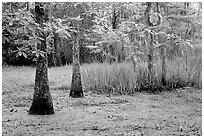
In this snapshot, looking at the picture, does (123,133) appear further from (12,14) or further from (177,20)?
(177,20)

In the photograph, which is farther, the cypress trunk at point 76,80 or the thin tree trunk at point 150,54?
the thin tree trunk at point 150,54

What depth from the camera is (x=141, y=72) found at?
845 centimetres

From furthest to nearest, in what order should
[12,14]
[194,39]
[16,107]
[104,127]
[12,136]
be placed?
[194,39] → [16,107] → [104,127] → [12,136] → [12,14]

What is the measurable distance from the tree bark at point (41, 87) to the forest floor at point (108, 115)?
5.0 inches

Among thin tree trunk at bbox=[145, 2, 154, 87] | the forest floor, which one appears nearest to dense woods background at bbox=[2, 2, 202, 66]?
thin tree trunk at bbox=[145, 2, 154, 87]

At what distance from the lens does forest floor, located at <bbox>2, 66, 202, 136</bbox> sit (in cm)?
449

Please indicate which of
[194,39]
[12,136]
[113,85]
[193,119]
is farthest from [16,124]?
[194,39]

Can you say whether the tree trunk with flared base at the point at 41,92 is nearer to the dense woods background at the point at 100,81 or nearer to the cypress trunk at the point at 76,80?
the dense woods background at the point at 100,81

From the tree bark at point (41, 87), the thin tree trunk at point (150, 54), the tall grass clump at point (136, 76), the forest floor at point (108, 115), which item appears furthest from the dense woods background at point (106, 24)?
the forest floor at point (108, 115)

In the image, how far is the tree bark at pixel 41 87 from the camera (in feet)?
17.0

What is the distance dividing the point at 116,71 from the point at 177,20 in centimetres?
210

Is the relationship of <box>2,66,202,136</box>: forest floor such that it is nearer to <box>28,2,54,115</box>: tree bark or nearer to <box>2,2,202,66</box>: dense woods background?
<box>28,2,54,115</box>: tree bark

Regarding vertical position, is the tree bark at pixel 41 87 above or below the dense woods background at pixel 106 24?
below

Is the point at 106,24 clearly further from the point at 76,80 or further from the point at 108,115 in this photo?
the point at 108,115
